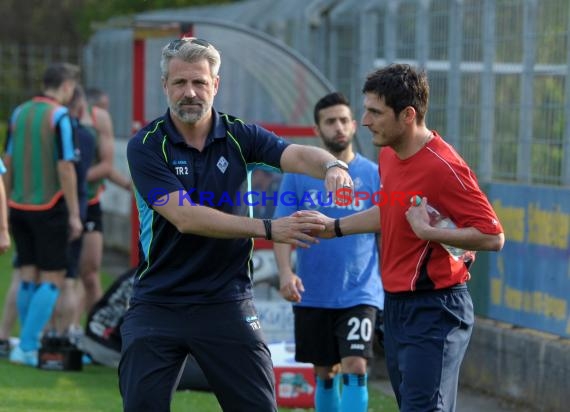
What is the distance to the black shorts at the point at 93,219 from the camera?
1187 centimetres

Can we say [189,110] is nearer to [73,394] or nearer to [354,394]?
[354,394]

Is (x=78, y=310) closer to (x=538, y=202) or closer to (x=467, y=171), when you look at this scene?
(x=538, y=202)

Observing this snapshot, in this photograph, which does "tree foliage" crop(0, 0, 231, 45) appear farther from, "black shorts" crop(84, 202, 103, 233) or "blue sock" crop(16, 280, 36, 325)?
"blue sock" crop(16, 280, 36, 325)

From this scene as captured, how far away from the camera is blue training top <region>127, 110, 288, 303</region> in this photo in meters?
5.75

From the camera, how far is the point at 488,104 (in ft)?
34.0

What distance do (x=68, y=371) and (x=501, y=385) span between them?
346 centimetres

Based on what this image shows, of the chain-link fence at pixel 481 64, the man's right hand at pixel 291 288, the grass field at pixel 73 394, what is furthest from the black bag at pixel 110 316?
the man's right hand at pixel 291 288

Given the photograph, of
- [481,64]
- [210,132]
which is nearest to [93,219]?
[481,64]

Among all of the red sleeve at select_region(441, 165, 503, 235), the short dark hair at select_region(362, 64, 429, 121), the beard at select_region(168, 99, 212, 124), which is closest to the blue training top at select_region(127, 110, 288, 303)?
the beard at select_region(168, 99, 212, 124)

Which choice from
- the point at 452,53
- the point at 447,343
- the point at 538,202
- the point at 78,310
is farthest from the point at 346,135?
the point at 78,310

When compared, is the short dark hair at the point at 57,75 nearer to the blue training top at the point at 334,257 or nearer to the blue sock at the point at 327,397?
the blue training top at the point at 334,257

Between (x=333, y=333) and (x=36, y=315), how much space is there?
141 inches

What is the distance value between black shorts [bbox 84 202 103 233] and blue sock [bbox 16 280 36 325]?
114 centimetres

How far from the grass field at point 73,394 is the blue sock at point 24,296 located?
0.45m
